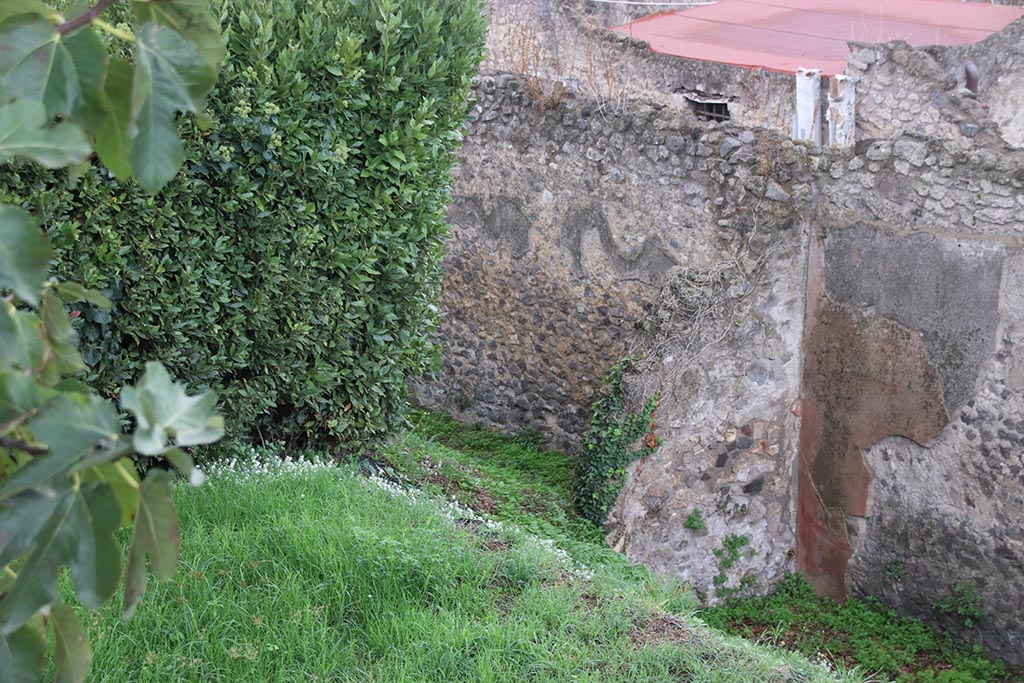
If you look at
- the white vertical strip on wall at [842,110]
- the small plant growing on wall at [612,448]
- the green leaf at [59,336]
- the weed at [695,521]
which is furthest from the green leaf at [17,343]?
the white vertical strip on wall at [842,110]

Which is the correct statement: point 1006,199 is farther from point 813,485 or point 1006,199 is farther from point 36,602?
point 36,602

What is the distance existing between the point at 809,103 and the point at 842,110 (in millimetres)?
439

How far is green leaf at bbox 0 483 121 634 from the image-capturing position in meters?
1.02

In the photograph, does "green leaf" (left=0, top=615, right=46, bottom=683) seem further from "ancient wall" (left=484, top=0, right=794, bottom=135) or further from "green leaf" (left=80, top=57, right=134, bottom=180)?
"ancient wall" (left=484, top=0, right=794, bottom=135)

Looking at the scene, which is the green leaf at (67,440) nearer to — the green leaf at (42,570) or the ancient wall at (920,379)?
the green leaf at (42,570)

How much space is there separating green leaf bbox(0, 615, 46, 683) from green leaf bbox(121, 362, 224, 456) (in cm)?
45

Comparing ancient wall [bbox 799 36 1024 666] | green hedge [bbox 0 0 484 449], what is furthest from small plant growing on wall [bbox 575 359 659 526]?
green hedge [bbox 0 0 484 449]

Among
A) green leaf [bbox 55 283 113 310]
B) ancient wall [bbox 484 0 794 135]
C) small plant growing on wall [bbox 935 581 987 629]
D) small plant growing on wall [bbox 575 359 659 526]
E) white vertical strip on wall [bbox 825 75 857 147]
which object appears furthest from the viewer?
ancient wall [bbox 484 0 794 135]

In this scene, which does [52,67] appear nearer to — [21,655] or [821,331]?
[21,655]

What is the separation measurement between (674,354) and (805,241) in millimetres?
1206

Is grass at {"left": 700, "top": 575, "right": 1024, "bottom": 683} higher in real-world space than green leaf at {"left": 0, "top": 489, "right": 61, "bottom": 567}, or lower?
lower

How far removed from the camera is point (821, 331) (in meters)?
6.39

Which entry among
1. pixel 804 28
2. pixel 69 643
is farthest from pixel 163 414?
pixel 804 28

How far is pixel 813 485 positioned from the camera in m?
6.61
